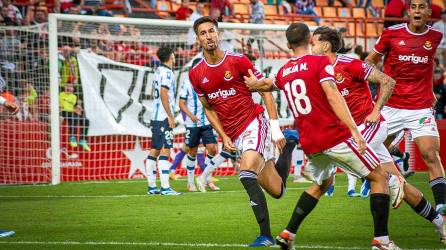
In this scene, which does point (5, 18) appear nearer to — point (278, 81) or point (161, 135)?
point (161, 135)

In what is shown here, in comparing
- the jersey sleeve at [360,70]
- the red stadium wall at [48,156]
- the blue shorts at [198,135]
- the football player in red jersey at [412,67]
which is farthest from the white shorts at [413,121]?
the red stadium wall at [48,156]

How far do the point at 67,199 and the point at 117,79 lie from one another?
20.2 feet

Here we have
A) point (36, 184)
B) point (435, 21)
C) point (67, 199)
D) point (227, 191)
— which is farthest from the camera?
point (435, 21)

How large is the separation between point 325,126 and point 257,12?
727 inches

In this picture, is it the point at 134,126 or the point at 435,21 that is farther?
the point at 435,21

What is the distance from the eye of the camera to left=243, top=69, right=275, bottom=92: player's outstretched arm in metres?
9.30

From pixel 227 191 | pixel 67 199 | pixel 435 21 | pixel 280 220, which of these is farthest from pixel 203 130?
pixel 435 21

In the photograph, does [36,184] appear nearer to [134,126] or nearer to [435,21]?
[134,126]

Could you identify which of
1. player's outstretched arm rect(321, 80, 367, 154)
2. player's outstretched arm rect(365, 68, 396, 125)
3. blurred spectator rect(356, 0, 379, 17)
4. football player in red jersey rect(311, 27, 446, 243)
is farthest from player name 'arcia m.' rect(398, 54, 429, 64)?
blurred spectator rect(356, 0, 379, 17)

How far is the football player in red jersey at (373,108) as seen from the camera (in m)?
9.49

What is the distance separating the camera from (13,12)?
882 inches

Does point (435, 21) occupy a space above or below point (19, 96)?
above

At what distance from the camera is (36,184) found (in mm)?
19312

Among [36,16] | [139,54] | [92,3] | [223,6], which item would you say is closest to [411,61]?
[139,54]
